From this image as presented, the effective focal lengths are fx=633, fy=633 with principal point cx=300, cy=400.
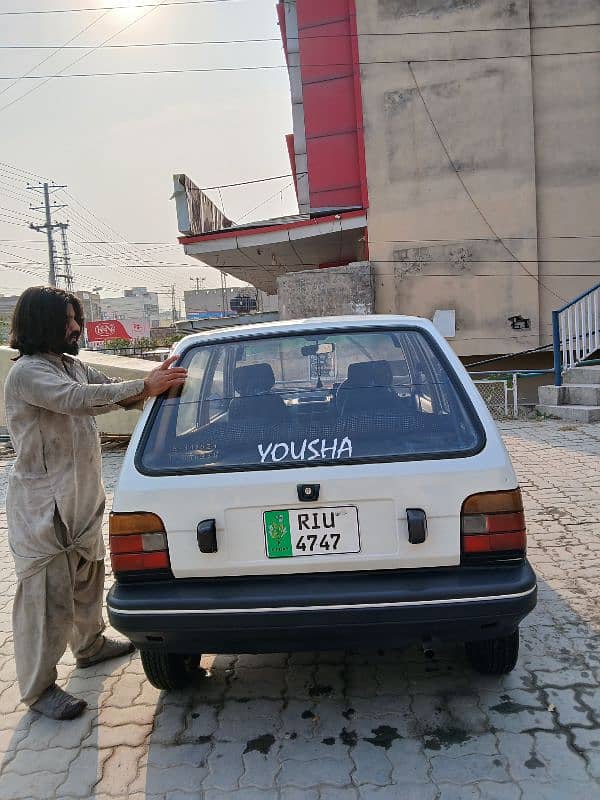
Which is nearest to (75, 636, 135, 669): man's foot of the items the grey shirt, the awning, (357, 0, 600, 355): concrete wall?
the grey shirt

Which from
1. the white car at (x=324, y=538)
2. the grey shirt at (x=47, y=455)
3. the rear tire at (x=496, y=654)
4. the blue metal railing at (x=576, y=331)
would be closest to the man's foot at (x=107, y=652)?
the grey shirt at (x=47, y=455)

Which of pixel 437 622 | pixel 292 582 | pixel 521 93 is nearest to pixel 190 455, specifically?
pixel 292 582

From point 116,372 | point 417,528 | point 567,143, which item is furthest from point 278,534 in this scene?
point 567,143

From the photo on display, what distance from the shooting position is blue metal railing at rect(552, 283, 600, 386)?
382 inches

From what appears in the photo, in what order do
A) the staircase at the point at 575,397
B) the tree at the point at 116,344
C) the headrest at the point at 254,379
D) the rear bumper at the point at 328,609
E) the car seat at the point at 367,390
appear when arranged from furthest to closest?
the tree at the point at 116,344 → the staircase at the point at 575,397 → the headrest at the point at 254,379 → the car seat at the point at 367,390 → the rear bumper at the point at 328,609

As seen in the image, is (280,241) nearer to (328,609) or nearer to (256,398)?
(256,398)

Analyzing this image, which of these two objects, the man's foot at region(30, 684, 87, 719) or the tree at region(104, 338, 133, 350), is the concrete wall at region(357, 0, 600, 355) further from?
the tree at region(104, 338, 133, 350)

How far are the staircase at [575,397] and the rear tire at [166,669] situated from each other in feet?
26.1

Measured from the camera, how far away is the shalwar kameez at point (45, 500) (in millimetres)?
2627

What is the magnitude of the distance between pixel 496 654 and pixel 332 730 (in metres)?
0.74

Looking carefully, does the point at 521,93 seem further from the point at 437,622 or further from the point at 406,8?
the point at 437,622

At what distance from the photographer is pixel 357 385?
105 inches

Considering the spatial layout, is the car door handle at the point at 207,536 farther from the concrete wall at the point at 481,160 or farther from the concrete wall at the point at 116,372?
the concrete wall at the point at 481,160

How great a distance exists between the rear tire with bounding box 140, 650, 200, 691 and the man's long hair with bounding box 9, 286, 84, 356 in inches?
53.4
